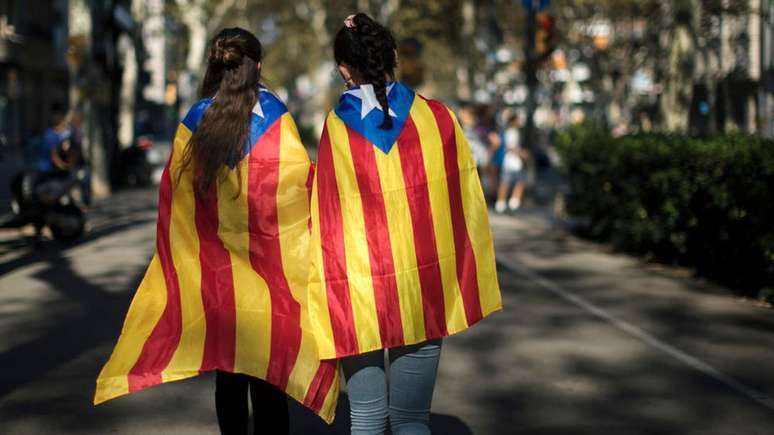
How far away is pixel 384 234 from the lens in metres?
3.81

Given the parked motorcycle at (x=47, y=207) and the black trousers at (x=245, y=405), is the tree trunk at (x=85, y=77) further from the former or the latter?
the black trousers at (x=245, y=405)

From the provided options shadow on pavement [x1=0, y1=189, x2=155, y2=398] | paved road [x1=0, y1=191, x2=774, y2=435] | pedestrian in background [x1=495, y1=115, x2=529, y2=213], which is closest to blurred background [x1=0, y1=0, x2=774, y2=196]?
pedestrian in background [x1=495, y1=115, x2=529, y2=213]

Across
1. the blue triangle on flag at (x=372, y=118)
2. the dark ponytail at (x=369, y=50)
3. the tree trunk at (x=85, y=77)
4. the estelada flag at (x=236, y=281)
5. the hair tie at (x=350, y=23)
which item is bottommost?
the estelada flag at (x=236, y=281)

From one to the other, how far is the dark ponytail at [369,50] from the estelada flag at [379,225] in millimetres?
34

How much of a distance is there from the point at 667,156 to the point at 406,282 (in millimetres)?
9159

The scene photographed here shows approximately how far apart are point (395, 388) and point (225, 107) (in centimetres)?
100

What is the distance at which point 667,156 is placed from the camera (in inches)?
496

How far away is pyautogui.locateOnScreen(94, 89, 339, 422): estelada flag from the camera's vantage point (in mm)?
4020

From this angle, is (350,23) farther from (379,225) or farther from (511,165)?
(511,165)

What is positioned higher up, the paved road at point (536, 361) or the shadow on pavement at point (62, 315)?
the shadow on pavement at point (62, 315)

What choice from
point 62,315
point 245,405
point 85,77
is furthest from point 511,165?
point 245,405

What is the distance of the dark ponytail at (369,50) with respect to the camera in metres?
3.83

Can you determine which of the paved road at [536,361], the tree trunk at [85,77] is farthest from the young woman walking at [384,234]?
the tree trunk at [85,77]

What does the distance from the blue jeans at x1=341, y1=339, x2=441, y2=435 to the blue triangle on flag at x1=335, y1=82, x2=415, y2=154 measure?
0.61m
